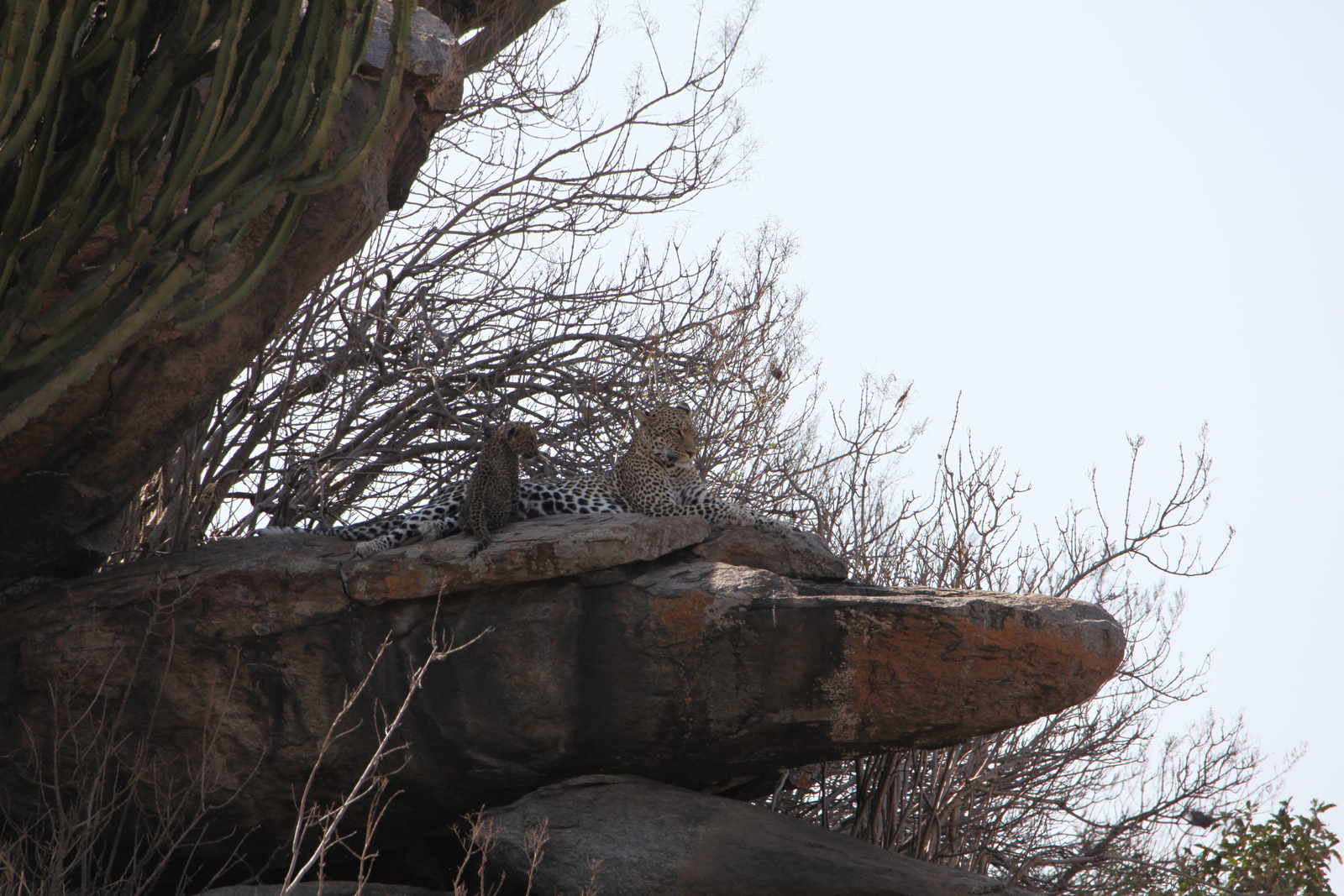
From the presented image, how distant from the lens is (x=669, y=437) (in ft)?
31.3

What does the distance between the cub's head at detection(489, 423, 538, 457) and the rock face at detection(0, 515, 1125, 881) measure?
0.83m

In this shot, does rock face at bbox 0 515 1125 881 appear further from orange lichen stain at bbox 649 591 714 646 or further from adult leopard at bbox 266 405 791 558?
adult leopard at bbox 266 405 791 558

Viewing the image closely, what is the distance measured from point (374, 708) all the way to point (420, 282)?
578cm

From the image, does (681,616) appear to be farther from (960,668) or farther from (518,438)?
(518,438)

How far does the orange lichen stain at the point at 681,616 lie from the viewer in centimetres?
705

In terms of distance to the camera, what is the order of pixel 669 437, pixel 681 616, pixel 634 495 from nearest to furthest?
pixel 681 616, pixel 634 495, pixel 669 437

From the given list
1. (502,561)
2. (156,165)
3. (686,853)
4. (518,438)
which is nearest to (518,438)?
(518,438)

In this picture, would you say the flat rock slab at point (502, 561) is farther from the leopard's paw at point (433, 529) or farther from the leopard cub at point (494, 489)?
the leopard's paw at point (433, 529)

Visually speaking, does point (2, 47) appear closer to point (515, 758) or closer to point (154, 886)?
point (515, 758)

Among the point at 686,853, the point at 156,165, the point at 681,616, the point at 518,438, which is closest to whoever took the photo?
the point at 156,165

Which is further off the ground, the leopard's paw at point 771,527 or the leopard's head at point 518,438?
the leopard's head at point 518,438

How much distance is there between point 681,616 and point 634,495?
2.27m

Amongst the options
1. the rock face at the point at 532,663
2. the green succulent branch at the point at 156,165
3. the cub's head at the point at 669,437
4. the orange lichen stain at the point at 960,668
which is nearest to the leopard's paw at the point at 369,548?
the rock face at the point at 532,663

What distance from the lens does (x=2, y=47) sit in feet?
15.6
